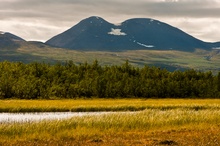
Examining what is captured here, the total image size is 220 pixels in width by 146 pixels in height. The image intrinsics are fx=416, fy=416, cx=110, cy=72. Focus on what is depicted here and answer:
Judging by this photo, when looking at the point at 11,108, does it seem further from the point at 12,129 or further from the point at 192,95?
the point at 192,95

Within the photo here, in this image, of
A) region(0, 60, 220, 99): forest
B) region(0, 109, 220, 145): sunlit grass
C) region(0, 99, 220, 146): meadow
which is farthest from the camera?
region(0, 60, 220, 99): forest

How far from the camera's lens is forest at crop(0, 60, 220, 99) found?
390ft

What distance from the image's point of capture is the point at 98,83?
125 metres

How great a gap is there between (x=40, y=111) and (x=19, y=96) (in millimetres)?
41290

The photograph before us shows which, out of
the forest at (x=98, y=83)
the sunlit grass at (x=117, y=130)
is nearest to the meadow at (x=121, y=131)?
the sunlit grass at (x=117, y=130)

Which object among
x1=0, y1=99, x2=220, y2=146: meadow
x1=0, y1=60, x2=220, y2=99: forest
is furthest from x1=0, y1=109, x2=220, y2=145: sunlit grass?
x1=0, y1=60, x2=220, y2=99: forest

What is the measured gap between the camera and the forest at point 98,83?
11875 centimetres

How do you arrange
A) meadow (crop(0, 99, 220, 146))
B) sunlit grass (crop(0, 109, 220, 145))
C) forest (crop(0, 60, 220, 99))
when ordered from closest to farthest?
meadow (crop(0, 99, 220, 146)) < sunlit grass (crop(0, 109, 220, 145)) < forest (crop(0, 60, 220, 99))

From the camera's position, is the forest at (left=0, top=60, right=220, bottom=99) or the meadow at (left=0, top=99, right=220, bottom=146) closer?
the meadow at (left=0, top=99, right=220, bottom=146)

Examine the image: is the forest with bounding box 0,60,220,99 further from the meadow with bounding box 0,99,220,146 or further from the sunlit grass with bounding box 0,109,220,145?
the sunlit grass with bounding box 0,109,220,145

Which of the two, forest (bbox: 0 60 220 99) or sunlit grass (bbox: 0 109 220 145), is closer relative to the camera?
sunlit grass (bbox: 0 109 220 145)

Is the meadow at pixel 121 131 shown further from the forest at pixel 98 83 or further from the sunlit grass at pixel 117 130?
the forest at pixel 98 83

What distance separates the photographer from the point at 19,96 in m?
116

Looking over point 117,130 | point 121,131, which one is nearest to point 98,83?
point 117,130
